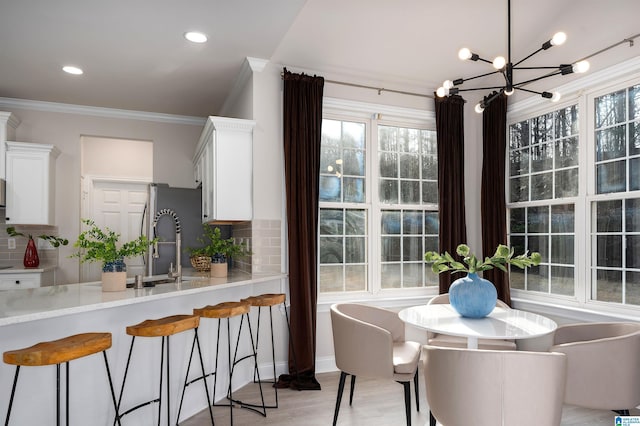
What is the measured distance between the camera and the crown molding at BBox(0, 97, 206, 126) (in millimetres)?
4910

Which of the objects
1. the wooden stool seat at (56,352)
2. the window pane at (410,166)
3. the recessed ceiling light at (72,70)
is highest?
the recessed ceiling light at (72,70)

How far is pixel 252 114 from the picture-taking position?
399 cm

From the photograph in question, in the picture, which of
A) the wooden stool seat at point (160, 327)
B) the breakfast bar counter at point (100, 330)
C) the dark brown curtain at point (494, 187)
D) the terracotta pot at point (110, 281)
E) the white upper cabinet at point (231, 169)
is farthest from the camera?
the dark brown curtain at point (494, 187)

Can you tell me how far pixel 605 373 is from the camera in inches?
95.9

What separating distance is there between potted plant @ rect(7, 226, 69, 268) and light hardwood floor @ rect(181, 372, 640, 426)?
2.84 m

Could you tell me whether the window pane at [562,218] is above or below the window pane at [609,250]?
above

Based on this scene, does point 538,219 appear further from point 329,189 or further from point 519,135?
point 329,189

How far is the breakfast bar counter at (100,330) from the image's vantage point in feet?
7.29

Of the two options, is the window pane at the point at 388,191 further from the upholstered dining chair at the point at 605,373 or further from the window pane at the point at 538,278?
the upholstered dining chair at the point at 605,373

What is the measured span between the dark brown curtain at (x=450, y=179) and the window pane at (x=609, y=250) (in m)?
1.24

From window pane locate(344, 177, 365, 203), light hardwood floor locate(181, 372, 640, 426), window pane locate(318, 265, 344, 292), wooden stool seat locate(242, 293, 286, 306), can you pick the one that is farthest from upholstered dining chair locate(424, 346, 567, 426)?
window pane locate(344, 177, 365, 203)

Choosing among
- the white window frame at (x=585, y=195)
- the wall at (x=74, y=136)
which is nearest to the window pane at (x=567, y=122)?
the white window frame at (x=585, y=195)

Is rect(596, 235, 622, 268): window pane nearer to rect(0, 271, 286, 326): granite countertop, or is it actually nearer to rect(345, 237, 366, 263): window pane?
rect(345, 237, 366, 263): window pane

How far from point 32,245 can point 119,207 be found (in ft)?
5.19
